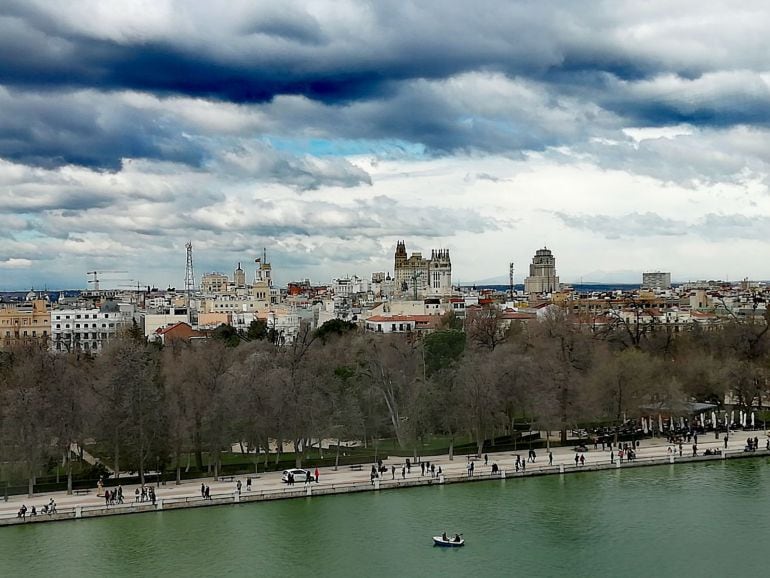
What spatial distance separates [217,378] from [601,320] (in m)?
62.5

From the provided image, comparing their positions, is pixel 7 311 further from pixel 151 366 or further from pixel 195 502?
pixel 195 502

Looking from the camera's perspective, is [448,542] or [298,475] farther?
[298,475]

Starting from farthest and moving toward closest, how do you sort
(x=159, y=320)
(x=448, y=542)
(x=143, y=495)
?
(x=159, y=320) < (x=143, y=495) < (x=448, y=542)

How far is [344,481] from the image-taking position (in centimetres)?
4025

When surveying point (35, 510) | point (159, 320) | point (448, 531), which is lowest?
point (448, 531)

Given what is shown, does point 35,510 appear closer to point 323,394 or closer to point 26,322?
point 323,394

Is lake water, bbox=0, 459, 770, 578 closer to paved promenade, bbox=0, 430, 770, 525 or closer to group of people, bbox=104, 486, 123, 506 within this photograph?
paved promenade, bbox=0, 430, 770, 525

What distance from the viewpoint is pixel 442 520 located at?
34.0 metres

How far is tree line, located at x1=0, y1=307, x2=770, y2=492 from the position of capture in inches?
1567

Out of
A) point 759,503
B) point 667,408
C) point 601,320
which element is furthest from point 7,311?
point 759,503

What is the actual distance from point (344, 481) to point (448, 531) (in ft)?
28.7

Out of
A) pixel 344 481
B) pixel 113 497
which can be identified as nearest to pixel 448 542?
pixel 344 481

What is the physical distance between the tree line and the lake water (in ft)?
18.9

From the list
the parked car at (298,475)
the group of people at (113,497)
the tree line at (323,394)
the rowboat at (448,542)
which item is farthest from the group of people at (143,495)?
the rowboat at (448,542)
